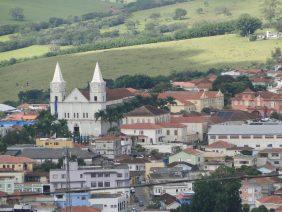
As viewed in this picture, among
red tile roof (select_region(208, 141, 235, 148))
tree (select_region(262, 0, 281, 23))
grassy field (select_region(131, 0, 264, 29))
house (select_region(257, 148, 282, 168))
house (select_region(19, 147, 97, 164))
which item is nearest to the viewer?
house (select_region(19, 147, 97, 164))

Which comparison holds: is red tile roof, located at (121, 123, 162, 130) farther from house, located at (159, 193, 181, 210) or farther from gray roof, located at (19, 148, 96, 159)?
house, located at (159, 193, 181, 210)

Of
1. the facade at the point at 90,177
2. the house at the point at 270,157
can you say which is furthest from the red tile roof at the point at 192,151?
the facade at the point at 90,177

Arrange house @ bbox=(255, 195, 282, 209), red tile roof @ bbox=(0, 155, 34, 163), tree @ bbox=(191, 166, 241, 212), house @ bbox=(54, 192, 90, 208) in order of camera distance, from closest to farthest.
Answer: tree @ bbox=(191, 166, 241, 212) → house @ bbox=(255, 195, 282, 209) → house @ bbox=(54, 192, 90, 208) → red tile roof @ bbox=(0, 155, 34, 163)

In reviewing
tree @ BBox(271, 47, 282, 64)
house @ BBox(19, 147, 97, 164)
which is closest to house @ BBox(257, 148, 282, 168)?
house @ BBox(19, 147, 97, 164)

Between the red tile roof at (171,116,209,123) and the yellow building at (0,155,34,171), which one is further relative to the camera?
the red tile roof at (171,116,209,123)

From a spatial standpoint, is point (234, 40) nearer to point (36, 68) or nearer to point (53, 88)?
point (36, 68)

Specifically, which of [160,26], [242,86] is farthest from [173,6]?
[242,86]
